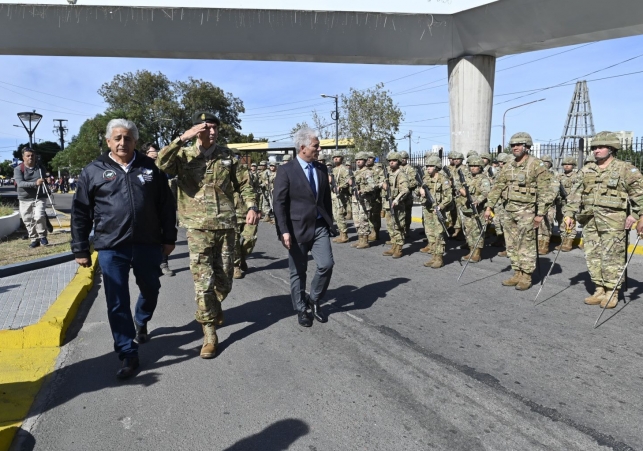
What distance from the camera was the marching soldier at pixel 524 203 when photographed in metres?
6.36

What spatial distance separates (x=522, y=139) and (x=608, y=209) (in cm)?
140

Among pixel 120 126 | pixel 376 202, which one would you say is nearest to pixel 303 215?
pixel 120 126

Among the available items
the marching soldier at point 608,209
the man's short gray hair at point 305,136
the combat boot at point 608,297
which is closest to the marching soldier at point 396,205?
the marching soldier at point 608,209

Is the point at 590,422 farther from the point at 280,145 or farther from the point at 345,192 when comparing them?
the point at 280,145

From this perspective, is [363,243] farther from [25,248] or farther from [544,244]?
[25,248]

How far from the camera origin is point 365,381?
12.0 feet

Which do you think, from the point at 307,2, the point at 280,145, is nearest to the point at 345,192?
the point at 307,2

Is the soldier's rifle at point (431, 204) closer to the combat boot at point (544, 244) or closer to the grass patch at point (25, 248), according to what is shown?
the combat boot at point (544, 244)

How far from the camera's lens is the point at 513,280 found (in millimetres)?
6648

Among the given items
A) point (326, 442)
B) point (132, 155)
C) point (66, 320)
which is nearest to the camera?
point (326, 442)

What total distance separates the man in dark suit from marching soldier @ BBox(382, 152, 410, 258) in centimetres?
411

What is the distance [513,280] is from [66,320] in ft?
17.9

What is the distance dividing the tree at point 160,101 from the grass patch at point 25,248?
1464 inches

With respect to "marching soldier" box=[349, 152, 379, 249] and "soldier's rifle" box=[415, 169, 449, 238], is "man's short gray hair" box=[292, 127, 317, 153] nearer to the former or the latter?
"soldier's rifle" box=[415, 169, 449, 238]
